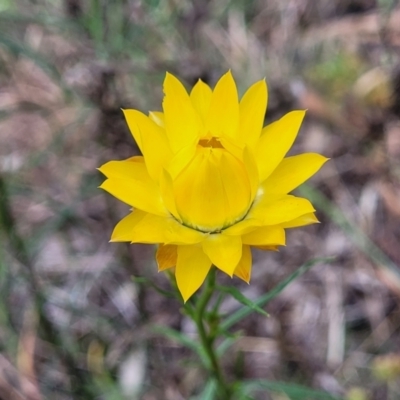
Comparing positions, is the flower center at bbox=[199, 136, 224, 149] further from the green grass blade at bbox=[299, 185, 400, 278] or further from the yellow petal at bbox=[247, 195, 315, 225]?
the green grass blade at bbox=[299, 185, 400, 278]

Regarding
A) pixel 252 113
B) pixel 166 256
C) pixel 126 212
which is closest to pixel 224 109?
pixel 252 113

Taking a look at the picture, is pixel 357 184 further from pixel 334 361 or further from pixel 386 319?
pixel 334 361

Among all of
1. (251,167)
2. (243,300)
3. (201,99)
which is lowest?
(243,300)

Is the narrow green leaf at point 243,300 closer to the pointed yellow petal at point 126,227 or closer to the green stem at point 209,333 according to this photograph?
the green stem at point 209,333

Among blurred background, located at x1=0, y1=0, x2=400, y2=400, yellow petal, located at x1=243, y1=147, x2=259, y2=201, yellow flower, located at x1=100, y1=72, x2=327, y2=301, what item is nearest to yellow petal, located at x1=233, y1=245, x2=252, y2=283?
yellow flower, located at x1=100, y1=72, x2=327, y2=301

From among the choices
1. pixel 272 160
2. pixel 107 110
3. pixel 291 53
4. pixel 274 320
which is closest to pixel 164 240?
pixel 272 160

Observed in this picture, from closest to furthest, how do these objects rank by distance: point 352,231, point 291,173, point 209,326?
point 291,173 → point 209,326 → point 352,231

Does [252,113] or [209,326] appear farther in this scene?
[209,326]

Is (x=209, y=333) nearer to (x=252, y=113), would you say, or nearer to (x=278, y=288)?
(x=278, y=288)
